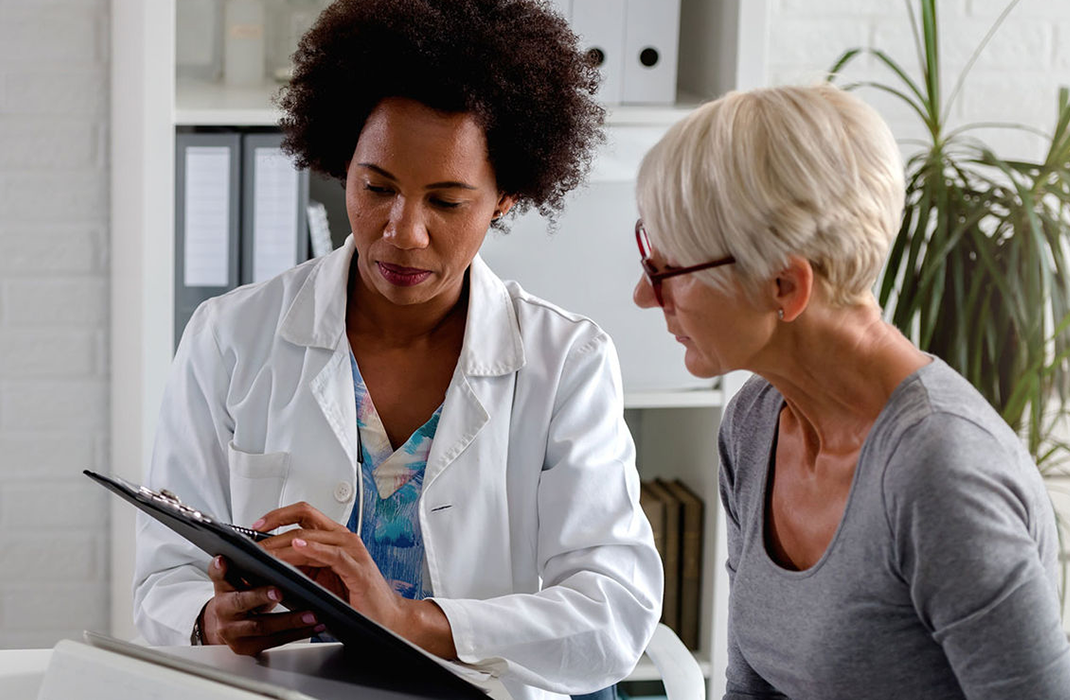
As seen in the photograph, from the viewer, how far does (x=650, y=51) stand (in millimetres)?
2180

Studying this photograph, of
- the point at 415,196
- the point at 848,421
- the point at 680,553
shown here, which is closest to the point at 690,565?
the point at 680,553

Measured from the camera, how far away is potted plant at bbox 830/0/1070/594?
2193 millimetres

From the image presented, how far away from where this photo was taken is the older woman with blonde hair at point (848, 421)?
1.00 metres

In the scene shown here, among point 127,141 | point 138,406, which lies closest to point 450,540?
point 138,406

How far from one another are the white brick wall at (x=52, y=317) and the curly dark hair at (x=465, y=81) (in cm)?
80

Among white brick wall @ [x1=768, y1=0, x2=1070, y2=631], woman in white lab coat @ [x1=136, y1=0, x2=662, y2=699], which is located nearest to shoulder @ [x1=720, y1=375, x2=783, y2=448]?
woman in white lab coat @ [x1=136, y1=0, x2=662, y2=699]

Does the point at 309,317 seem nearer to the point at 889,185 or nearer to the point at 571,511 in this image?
the point at 571,511

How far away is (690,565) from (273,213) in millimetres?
979

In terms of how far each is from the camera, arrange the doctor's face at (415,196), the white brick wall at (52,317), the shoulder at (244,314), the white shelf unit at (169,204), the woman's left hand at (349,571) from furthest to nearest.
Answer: the white brick wall at (52,317) → the white shelf unit at (169,204) → the shoulder at (244,314) → the doctor's face at (415,196) → the woman's left hand at (349,571)

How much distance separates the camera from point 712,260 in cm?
112

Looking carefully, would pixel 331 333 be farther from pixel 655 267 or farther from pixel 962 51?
pixel 962 51

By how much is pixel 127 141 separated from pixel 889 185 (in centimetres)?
145

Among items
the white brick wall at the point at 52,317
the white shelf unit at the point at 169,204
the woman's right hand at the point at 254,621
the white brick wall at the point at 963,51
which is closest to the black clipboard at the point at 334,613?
the woman's right hand at the point at 254,621

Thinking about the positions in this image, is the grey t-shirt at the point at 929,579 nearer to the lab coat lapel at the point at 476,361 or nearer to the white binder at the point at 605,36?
the lab coat lapel at the point at 476,361
